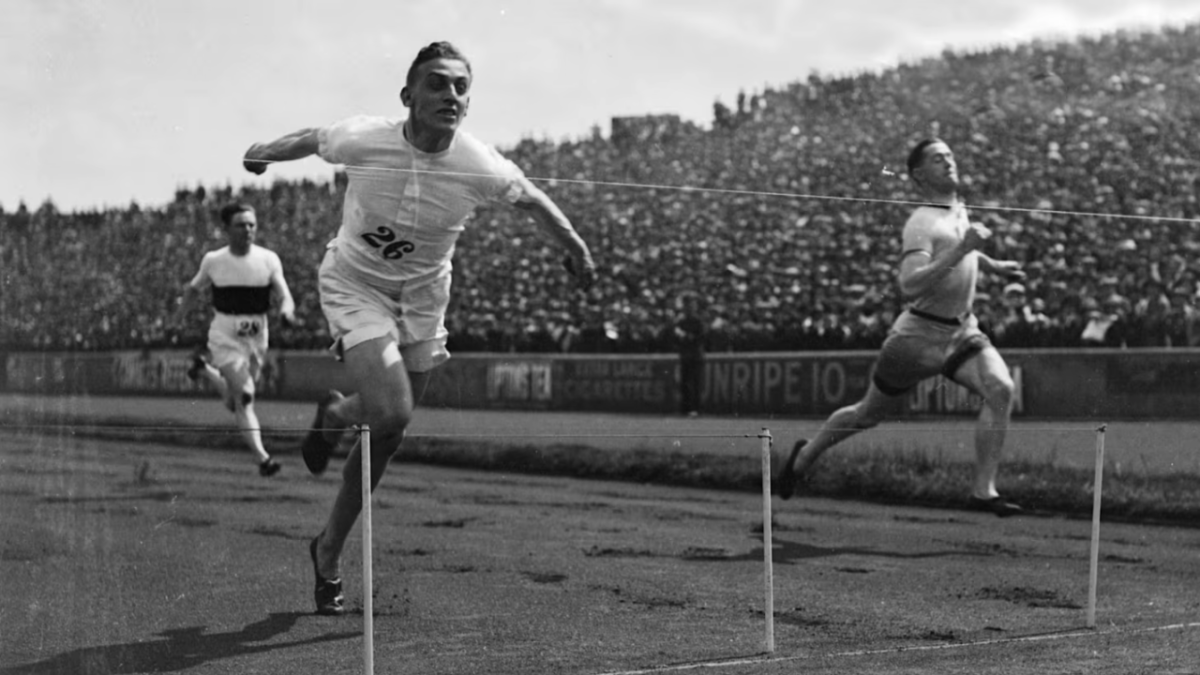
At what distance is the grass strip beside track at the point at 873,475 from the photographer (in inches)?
363

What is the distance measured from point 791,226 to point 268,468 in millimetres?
4395

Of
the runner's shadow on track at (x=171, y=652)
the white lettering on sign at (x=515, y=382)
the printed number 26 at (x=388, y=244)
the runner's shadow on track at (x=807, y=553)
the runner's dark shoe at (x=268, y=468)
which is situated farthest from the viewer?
the runner's shadow on track at (x=807, y=553)

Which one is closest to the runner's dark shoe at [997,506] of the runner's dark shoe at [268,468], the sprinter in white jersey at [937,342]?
the sprinter in white jersey at [937,342]

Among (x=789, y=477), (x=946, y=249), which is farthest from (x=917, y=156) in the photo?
(x=789, y=477)

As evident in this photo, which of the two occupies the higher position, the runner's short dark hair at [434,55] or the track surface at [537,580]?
the runner's short dark hair at [434,55]

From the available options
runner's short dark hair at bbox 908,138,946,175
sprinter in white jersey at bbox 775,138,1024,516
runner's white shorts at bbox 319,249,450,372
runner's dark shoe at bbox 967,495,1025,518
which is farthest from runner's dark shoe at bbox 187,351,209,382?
runner's dark shoe at bbox 967,495,1025,518

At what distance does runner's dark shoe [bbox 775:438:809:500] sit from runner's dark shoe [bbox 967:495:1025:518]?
3.86ft

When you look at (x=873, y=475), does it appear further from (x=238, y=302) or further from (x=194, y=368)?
(x=194, y=368)

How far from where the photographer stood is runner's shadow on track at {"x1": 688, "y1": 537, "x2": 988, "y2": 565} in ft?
28.4

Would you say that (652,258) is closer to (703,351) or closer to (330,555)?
(703,351)

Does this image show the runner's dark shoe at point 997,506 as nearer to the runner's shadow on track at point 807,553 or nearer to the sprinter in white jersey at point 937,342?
the sprinter in white jersey at point 937,342

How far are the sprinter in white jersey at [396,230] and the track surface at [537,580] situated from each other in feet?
2.34

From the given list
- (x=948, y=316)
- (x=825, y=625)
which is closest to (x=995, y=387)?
(x=948, y=316)

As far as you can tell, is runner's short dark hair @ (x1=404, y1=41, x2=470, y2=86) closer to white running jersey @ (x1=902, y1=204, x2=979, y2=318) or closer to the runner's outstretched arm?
the runner's outstretched arm
